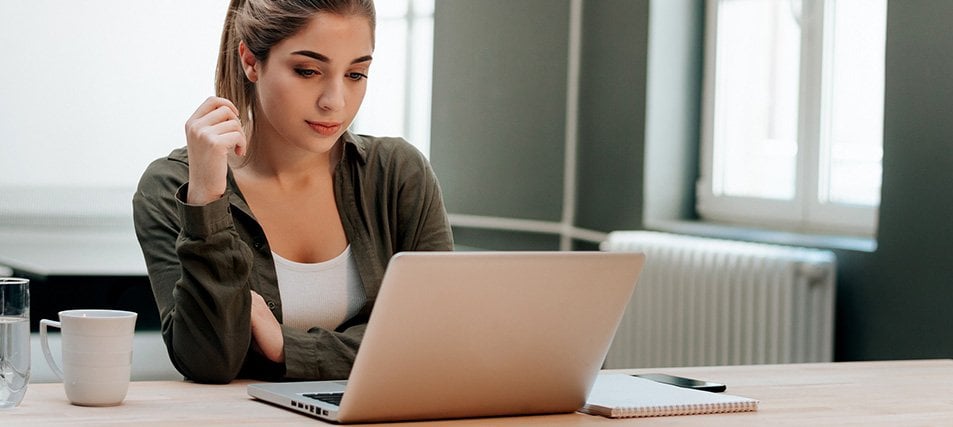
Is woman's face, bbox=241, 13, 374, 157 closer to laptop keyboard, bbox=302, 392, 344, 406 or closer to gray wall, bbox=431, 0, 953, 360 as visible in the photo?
laptop keyboard, bbox=302, 392, 344, 406

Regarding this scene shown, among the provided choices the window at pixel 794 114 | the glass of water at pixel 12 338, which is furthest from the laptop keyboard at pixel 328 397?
the window at pixel 794 114

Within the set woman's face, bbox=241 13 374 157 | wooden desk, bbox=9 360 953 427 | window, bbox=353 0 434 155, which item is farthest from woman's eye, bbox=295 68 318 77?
window, bbox=353 0 434 155

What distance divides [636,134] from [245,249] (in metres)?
2.80

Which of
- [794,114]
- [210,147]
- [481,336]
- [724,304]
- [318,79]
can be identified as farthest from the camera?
[794,114]

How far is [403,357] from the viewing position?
1365mm

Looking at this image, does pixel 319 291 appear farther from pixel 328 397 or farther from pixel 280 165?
pixel 328 397

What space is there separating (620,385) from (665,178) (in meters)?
2.72

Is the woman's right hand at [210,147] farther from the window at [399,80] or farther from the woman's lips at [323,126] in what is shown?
the window at [399,80]

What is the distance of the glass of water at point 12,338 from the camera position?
1.42 m

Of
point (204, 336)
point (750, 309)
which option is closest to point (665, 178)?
point (750, 309)

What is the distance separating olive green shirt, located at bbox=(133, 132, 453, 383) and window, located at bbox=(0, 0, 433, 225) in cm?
286

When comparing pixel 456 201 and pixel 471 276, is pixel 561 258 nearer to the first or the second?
pixel 471 276

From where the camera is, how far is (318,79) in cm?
197

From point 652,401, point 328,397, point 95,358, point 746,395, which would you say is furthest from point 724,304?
point 95,358
